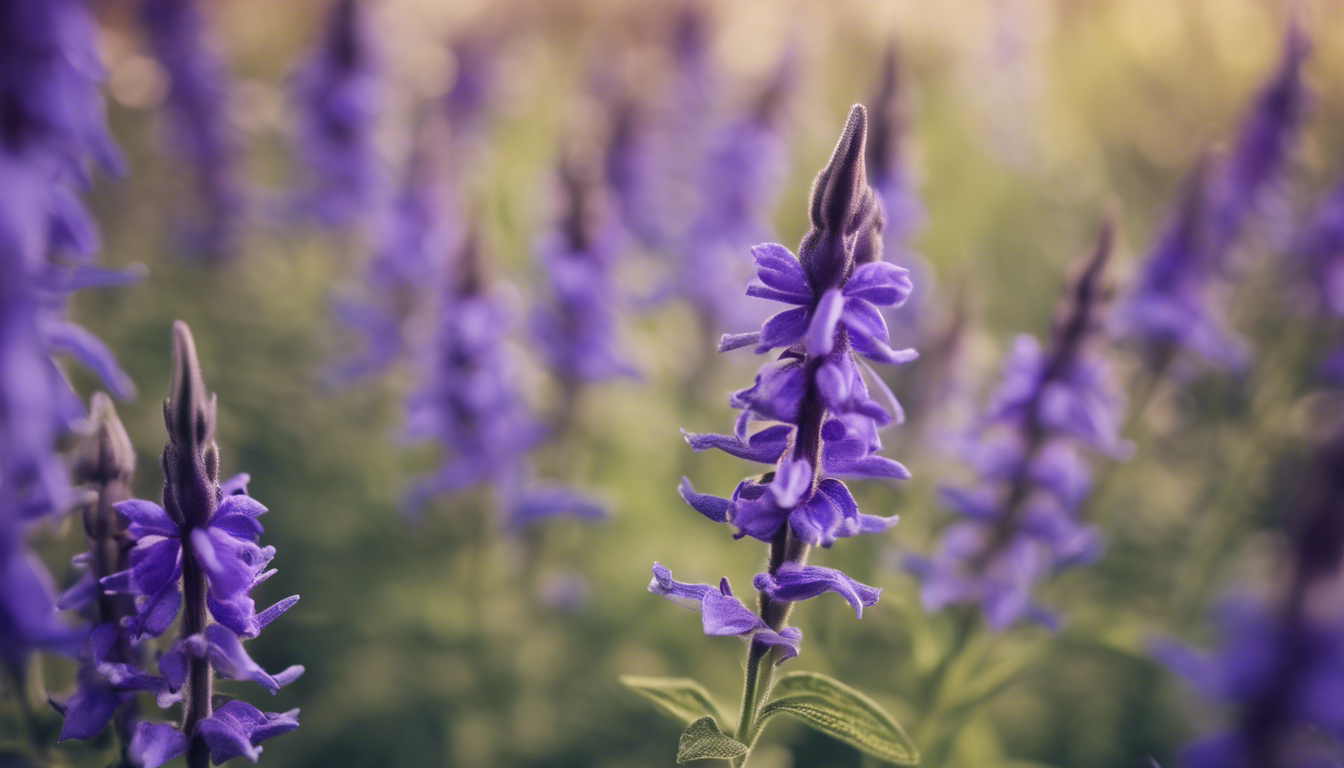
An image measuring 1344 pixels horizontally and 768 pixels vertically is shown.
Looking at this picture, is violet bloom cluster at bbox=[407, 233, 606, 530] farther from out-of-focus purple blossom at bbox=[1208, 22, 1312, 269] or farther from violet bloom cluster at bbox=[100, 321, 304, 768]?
out-of-focus purple blossom at bbox=[1208, 22, 1312, 269]

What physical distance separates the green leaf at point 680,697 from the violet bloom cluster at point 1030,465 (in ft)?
3.44

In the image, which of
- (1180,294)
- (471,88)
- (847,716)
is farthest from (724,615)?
(471,88)

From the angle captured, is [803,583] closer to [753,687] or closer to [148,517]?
[753,687]

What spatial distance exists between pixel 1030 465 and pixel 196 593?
1982mm

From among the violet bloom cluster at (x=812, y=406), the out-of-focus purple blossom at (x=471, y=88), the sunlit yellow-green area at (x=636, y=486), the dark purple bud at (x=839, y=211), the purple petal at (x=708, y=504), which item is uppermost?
the out-of-focus purple blossom at (x=471, y=88)

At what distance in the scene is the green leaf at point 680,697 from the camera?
54.9 inches

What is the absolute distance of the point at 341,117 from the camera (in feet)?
12.7

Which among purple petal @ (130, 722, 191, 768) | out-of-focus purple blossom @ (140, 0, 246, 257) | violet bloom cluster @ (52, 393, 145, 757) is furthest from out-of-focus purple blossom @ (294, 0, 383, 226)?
purple petal @ (130, 722, 191, 768)

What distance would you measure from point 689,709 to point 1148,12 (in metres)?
7.43

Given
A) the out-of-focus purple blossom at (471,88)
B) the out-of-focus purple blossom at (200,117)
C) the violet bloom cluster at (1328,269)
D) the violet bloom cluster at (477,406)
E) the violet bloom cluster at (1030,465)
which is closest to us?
the violet bloom cluster at (1030,465)

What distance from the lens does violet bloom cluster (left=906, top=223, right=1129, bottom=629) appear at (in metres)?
2.18

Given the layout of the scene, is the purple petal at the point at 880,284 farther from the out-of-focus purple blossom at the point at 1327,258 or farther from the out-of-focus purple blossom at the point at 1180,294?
the out-of-focus purple blossom at the point at 1327,258

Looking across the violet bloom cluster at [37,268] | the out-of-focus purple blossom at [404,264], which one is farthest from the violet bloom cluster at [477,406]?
the violet bloom cluster at [37,268]

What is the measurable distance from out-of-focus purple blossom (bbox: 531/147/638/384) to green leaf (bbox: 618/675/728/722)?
1786 mm
